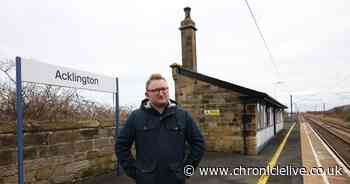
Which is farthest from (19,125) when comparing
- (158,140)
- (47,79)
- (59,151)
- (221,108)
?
(221,108)

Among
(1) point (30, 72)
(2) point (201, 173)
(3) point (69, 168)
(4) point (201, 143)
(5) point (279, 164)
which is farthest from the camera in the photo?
(5) point (279, 164)

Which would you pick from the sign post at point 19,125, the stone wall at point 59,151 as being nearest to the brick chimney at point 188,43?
the stone wall at point 59,151

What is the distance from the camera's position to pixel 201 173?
6.78m

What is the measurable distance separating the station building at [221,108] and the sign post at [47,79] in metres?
5.63

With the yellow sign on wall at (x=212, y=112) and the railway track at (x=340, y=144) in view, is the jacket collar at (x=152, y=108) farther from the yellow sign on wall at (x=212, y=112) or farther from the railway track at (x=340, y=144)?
the yellow sign on wall at (x=212, y=112)

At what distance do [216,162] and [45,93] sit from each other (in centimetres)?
556

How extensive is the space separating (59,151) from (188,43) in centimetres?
904

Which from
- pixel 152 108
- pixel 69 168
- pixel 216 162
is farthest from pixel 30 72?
pixel 216 162

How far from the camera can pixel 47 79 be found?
457 cm

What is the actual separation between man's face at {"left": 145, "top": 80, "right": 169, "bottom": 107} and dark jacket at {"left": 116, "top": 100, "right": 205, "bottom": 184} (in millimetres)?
94

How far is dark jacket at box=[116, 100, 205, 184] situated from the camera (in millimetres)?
2408

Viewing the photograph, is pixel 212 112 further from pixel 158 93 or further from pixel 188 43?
pixel 158 93

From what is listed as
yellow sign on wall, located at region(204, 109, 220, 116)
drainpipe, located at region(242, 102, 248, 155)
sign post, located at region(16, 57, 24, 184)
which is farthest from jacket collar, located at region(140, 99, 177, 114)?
yellow sign on wall, located at region(204, 109, 220, 116)

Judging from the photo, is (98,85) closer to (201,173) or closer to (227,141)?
(201,173)
